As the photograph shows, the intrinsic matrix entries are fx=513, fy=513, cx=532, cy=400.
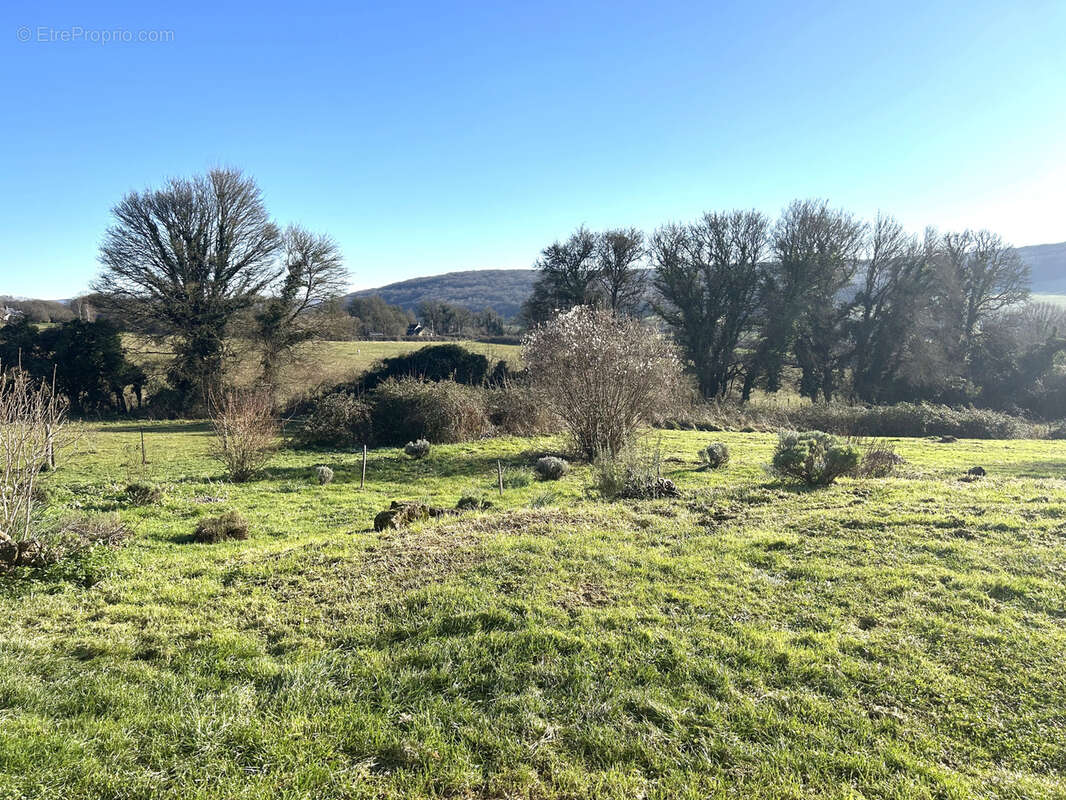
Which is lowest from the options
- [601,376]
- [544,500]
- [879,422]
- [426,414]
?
[879,422]

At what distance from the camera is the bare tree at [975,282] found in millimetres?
29812

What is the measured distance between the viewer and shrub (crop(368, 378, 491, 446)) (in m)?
18.0

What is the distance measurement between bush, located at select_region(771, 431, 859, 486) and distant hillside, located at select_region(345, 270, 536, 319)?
223ft

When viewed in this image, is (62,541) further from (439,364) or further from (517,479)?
(439,364)

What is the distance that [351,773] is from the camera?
2756mm

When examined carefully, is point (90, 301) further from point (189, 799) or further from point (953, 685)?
point (953, 685)

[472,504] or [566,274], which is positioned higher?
[566,274]

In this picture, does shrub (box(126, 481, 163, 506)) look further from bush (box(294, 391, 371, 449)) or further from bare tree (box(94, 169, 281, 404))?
bare tree (box(94, 169, 281, 404))

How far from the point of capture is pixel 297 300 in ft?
89.8

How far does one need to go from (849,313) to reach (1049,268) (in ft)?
284

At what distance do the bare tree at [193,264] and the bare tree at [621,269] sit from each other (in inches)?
766

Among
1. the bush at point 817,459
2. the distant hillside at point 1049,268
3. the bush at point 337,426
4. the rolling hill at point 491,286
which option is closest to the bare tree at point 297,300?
the bush at point 337,426

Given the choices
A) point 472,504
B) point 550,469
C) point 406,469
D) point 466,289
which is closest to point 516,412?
A: point 406,469


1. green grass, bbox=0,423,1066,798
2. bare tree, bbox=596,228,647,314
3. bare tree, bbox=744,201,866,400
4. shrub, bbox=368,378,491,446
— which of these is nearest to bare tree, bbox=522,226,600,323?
bare tree, bbox=596,228,647,314
